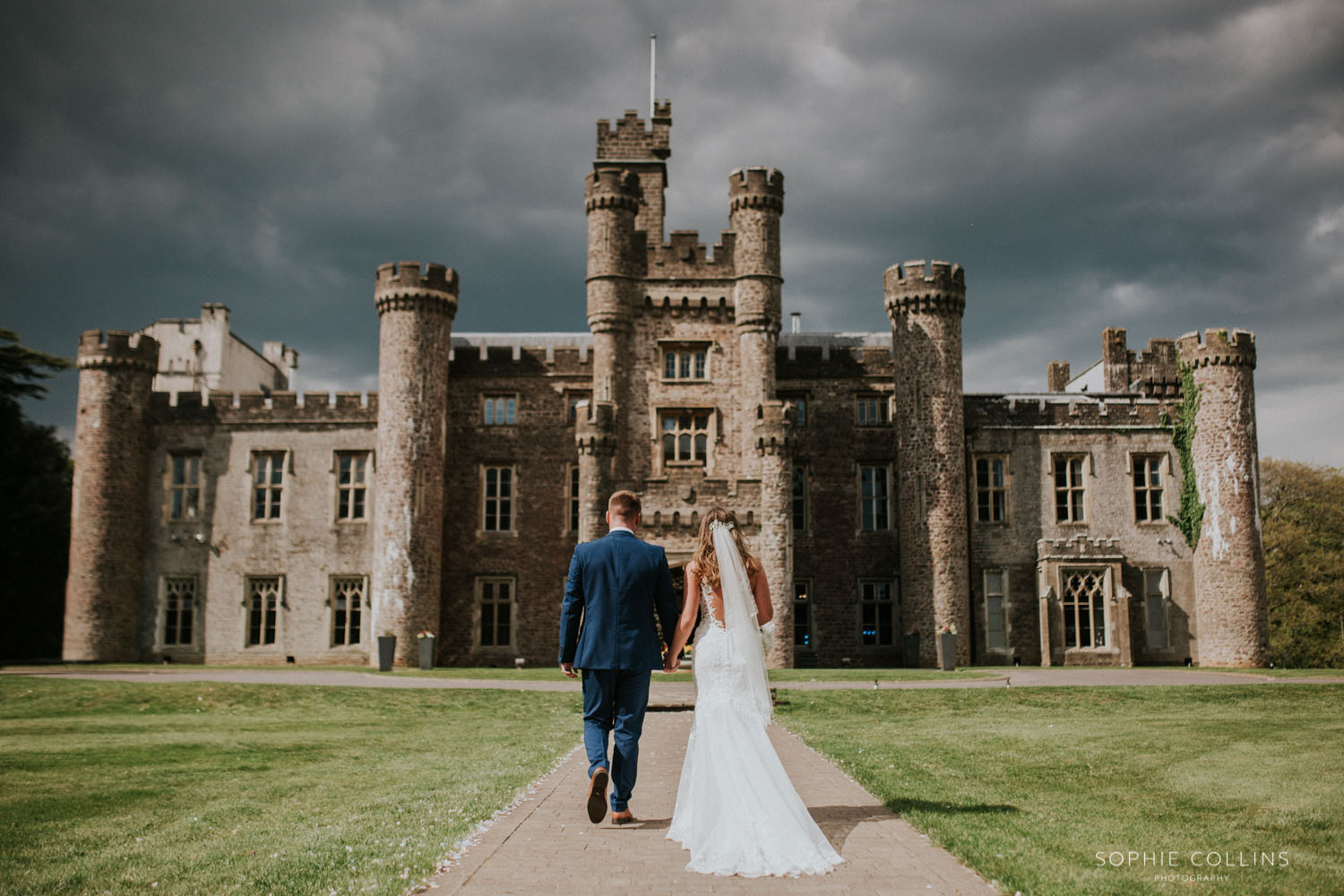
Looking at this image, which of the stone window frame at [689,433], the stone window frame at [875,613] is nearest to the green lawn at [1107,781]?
the stone window frame at [875,613]

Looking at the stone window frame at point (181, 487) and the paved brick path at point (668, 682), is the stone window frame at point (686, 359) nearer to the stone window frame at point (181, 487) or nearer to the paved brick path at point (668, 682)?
the paved brick path at point (668, 682)

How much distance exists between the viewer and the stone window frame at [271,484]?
33.6 meters

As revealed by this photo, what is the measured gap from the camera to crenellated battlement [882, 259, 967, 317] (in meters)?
31.8

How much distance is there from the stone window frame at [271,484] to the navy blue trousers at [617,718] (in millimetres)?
28458

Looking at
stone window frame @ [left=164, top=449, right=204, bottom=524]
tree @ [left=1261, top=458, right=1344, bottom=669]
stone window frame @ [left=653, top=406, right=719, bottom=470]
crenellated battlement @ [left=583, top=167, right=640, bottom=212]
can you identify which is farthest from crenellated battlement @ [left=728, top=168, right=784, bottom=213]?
tree @ [left=1261, top=458, right=1344, bottom=669]

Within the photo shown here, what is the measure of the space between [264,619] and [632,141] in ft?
66.6

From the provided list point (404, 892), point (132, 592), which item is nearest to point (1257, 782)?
point (404, 892)

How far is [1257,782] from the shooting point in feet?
31.9

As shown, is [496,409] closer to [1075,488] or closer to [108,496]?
[108,496]

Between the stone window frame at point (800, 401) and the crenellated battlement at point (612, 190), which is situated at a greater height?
the crenellated battlement at point (612, 190)

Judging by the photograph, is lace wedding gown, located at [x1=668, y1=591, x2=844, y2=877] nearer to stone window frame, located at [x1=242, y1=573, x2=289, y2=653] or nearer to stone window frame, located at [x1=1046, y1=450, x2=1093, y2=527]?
stone window frame, located at [x1=1046, y1=450, x2=1093, y2=527]

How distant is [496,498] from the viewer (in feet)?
108

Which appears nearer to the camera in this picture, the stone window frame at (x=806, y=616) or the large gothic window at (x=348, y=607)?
the stone window frame at (x=806, y=616)

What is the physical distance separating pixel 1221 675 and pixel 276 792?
22.9 meters
